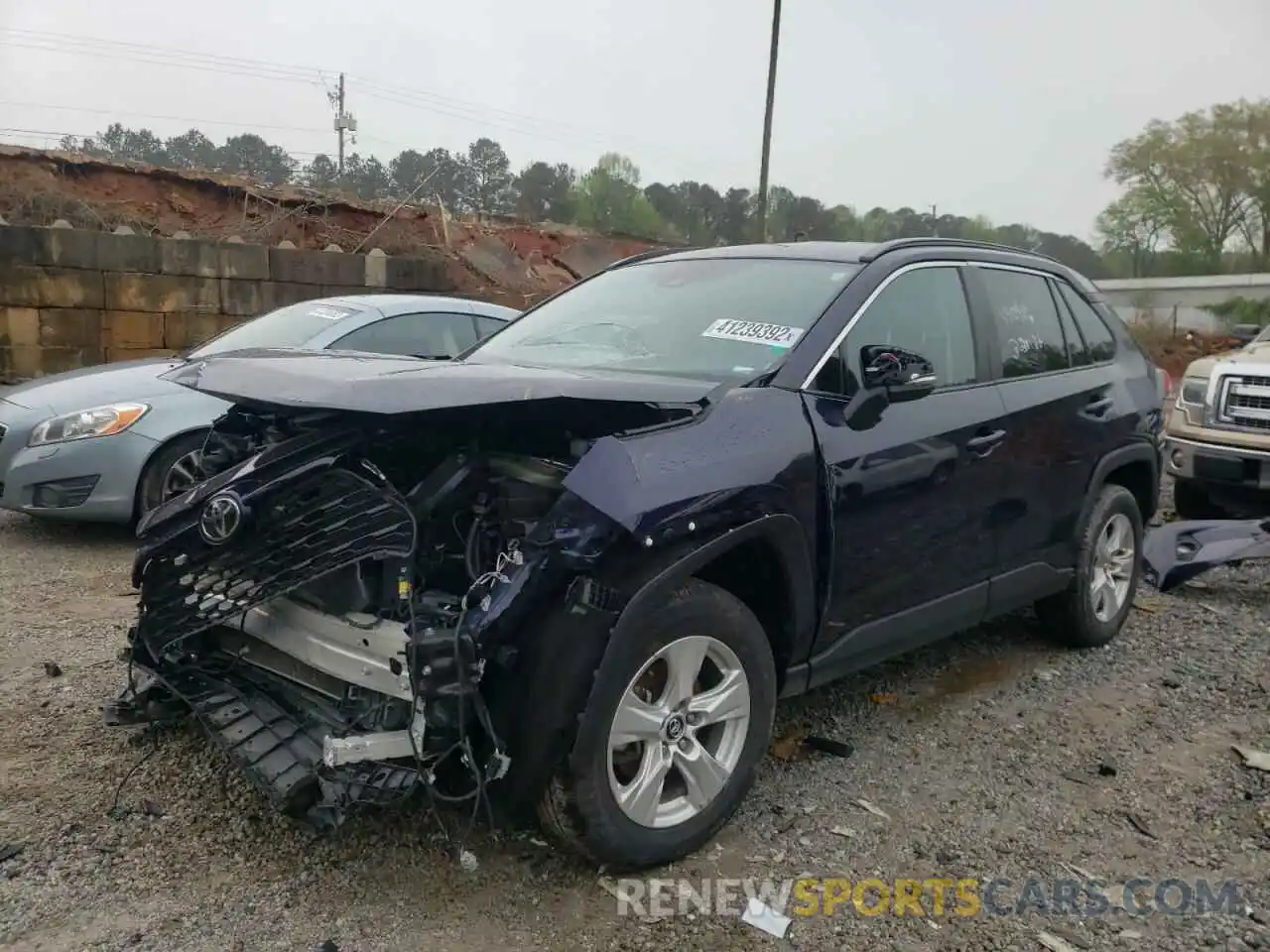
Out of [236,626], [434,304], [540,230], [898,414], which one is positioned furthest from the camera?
[540,230]

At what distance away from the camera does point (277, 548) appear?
2855 millimetres

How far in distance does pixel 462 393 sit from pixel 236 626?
45.1 inches

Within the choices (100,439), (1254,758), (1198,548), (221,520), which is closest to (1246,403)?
(1198,548)

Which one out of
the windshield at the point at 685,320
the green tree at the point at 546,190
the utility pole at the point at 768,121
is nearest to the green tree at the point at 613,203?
the green tree at the point at 546,190

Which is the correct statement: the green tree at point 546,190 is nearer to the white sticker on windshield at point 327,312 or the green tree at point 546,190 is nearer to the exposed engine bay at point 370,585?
the white sticker on windshield at point 327,312

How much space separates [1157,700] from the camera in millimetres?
4422

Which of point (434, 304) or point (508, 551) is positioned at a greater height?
point (434, 304)

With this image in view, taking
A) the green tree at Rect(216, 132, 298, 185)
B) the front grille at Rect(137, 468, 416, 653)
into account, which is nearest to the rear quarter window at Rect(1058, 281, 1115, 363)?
the front grille at Rect(137, 468, 416, 653)

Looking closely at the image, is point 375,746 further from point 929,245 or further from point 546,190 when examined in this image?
A: point 546,190

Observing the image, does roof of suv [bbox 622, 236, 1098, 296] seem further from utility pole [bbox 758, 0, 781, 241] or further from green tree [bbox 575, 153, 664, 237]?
green tree [bbox 575, 153, 664, 237]

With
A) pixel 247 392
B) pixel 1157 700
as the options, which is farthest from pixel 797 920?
pixel 1157 700

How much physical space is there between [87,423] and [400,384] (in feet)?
13.1

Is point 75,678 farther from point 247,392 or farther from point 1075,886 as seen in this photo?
point 1075,886

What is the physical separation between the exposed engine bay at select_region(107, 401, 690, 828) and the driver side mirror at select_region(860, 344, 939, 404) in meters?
0.80
